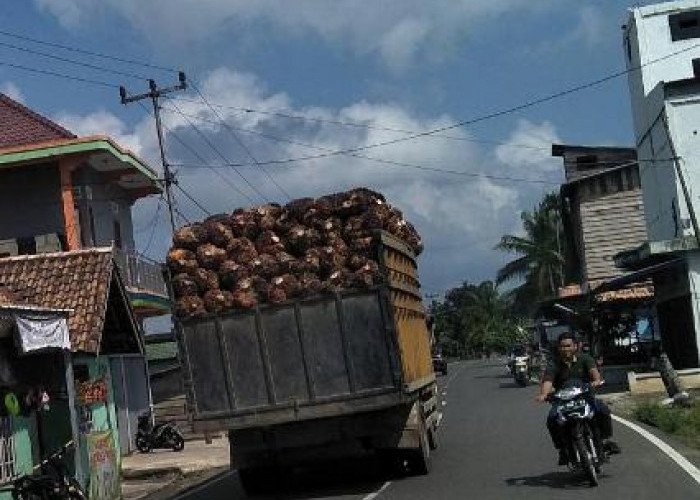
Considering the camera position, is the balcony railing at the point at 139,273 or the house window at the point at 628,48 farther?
the house window at the point at 628,48

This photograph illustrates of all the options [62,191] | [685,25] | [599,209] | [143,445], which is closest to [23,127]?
[62,191]

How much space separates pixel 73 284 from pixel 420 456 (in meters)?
6.55

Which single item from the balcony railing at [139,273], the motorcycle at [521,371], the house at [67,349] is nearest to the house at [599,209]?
the motorcycle at [521,371]

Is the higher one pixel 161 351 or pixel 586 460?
pixel 161 351

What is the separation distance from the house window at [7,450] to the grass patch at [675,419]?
9.13m

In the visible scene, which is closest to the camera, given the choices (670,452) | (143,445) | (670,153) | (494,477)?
(494,477)

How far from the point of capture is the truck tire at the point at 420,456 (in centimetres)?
1250

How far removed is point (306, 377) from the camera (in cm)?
1176

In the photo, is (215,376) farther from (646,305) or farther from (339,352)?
(646,305)

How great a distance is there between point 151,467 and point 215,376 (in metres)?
7.93

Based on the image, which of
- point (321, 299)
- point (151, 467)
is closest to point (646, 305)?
point (151, 467)

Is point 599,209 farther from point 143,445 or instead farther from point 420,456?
point 420,456

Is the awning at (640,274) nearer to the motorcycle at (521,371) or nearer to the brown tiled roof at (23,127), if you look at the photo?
the motorcycle at (521,371)

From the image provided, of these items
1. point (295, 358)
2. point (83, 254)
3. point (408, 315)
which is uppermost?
point (83, 254)
